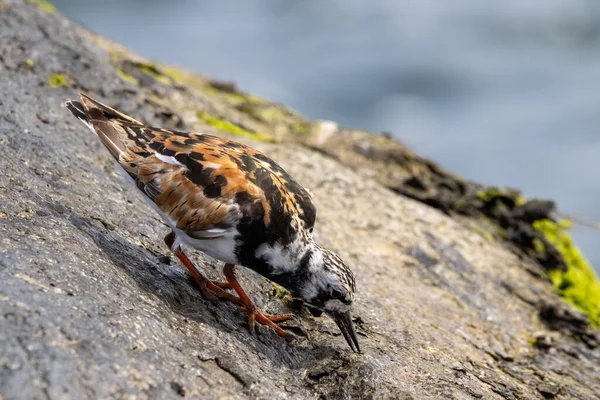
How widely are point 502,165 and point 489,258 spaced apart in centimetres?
2058

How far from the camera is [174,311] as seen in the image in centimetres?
479

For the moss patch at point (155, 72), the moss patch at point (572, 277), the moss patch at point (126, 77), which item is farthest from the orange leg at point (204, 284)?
the moss patch at point (572, 277)

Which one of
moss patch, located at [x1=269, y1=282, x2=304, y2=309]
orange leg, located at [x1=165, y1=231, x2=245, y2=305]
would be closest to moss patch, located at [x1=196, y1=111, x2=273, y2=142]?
moss patch, located at [x1=269, y1=282, x2=304, y2=309]

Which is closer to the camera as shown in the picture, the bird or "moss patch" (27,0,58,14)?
the bird

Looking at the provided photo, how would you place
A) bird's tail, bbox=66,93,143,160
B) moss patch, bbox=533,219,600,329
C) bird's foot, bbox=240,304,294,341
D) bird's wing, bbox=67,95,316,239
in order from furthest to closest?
moss patch, bbox=533,219,600,329 → bird's tail, bbox=66,93,143,160 → bird's foot, bbox=240,304,294,341 → bird's wing, bbox=67,95,316,239

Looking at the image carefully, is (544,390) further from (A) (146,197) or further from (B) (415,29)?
(B) (415,29)

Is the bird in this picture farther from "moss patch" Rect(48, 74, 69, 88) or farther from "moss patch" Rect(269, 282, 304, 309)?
"moss patch" Rect(48, 74, 69, 88)

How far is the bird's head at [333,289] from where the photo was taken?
543 cm

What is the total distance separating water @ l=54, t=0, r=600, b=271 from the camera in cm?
2806

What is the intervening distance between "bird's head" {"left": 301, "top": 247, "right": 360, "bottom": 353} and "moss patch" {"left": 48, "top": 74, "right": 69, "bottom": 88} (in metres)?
4.34

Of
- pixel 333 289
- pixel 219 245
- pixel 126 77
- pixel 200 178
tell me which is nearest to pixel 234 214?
pixel 219 245

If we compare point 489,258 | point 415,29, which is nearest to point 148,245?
point 489,258

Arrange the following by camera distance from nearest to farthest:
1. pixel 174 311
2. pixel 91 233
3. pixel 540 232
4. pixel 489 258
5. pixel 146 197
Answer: pixel 174 311
pixel 91 233
pixel 146 197
pixel 489 258
pixel 540 232

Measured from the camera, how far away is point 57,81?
796 centimetres
